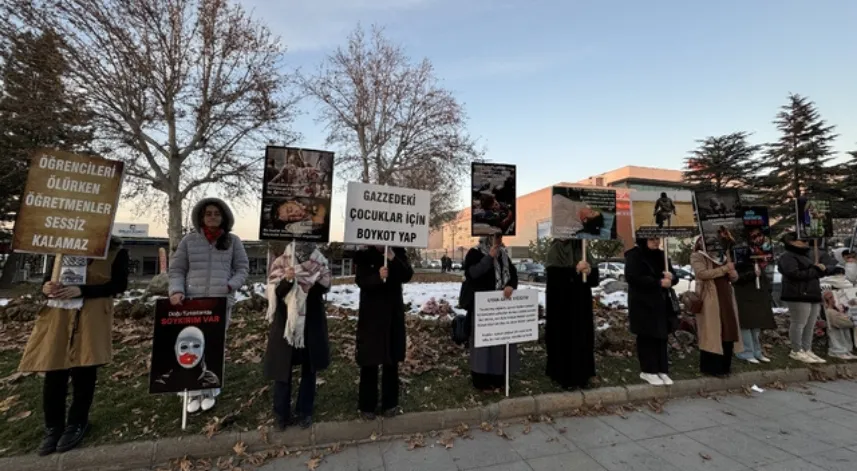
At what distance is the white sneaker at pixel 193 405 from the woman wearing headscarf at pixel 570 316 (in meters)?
3.96

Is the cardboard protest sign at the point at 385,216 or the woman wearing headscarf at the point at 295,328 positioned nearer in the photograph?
the woman wearing headscarf at the point at 295,328

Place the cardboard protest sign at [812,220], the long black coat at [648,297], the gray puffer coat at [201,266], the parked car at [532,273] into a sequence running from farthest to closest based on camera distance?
the parked car at [532,273] → the cardboard protest sign at [812,220] → the long black coat at [648,297] → the gray puffer coat at [201,266]

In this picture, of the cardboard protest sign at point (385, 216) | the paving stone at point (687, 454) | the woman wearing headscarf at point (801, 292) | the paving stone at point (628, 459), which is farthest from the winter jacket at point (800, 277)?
the cardboard protest sign at point (385, 216)

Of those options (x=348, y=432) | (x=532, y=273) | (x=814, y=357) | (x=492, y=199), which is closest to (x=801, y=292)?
(x=814, y=357)

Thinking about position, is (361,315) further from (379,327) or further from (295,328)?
(295,328)

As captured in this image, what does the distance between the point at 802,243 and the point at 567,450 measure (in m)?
5.83

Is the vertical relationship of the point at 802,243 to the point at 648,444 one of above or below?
above

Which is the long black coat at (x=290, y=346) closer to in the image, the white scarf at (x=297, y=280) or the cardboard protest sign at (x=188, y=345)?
the white scarf at (x=297, y=280)

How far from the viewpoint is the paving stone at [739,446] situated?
3260 millimetres

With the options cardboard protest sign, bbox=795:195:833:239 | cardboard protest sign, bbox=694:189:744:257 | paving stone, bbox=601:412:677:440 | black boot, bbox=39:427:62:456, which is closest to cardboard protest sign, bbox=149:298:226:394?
black boot, bbox=39:427:62:456

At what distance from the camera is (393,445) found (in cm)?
350

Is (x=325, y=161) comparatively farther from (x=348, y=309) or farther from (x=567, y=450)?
(x=348, y=309)

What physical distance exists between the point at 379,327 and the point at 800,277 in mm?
6604

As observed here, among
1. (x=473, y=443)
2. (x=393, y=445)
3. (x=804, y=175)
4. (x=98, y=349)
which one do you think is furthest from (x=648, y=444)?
(x=804, y=175)
